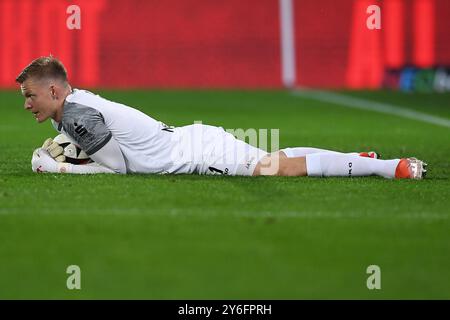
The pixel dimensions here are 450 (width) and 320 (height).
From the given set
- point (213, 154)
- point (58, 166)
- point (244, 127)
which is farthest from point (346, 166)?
point (244, 127)

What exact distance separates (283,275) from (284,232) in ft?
2.99

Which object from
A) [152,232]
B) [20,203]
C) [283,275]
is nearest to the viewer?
[283,275]

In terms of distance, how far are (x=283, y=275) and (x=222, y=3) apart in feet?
73.8

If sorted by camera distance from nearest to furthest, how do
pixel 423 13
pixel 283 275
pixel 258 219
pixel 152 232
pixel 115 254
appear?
pixel 283 275 < pixel 115 254 < pixel 152 232 < pixel 258 219 < pixel 423 13

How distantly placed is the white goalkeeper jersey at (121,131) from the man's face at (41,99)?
0.11 metres

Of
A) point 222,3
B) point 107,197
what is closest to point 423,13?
point 222,3

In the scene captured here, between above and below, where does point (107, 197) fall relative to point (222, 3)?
below

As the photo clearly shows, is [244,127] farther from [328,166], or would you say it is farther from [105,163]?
[105,163]

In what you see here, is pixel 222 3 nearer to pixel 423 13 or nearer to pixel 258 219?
pixel 423 13

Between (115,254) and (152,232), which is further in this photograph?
(152,232)

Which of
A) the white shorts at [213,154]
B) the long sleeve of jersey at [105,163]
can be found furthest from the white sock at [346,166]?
the long sleeve of jersey at [105,163]

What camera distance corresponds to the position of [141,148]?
794 centimetres

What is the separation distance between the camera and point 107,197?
6.88 m

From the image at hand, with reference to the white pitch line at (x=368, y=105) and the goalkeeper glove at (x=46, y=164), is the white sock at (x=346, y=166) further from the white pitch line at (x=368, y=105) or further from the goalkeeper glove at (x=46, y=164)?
the white pitch line at (x=368, y=105)
